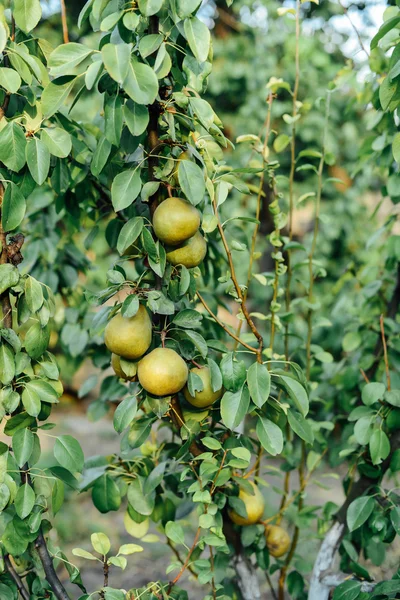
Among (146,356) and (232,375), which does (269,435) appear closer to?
(232,375)

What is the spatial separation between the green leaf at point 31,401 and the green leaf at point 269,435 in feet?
1.16

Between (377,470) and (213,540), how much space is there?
1.53 feet

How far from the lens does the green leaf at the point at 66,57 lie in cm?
86

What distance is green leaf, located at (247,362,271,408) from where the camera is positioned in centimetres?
96

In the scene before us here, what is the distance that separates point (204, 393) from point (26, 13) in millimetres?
657

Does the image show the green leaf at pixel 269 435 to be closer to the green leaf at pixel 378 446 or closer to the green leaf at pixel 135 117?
the green leaf at pixel 378 446

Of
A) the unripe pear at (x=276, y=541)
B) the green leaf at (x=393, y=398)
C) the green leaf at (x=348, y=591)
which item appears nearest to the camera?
the green leaf at (x=348, y=591)

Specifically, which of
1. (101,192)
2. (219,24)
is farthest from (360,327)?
(219,24)

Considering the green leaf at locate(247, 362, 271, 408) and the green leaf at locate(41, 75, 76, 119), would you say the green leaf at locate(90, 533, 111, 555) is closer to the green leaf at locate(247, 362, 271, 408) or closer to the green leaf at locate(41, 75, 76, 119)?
the green leaf at locate(247, 362, 271, 408)

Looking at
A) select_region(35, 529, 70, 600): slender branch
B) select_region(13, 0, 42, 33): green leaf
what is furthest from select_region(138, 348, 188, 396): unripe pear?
select_region(13, 0, 42, 33): green leaf

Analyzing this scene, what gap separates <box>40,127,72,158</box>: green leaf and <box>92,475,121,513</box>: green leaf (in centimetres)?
65

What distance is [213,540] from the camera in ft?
3.34

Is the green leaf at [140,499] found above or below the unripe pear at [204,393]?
below

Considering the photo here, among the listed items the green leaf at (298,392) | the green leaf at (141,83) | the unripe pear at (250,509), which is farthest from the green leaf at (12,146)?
the unripe pear at (250,509)
